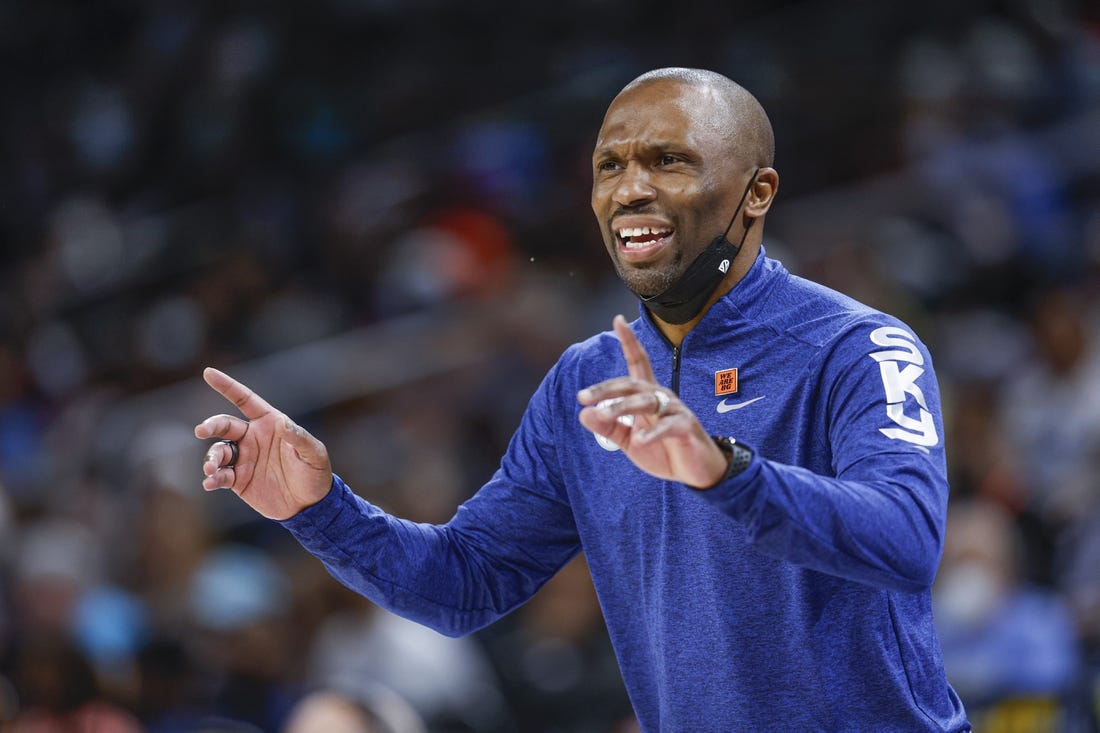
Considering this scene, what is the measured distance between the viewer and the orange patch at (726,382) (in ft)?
9.07

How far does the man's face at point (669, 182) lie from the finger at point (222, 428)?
0.74 meters

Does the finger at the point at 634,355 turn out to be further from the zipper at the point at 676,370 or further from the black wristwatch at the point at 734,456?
the zipper at the point at 676,370

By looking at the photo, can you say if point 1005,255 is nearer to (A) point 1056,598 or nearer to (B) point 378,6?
(A) point 1056,598

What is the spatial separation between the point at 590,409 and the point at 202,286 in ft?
22.0

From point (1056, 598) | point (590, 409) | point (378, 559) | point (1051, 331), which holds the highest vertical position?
point (590, 409)

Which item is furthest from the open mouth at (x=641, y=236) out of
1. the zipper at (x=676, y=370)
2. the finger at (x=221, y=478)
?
the finger at (x=221, y=478)

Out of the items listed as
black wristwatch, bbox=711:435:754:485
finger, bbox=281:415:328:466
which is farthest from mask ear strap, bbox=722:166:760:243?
finger, bbox=281:415:328:466

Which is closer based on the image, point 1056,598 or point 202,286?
point 1056,598

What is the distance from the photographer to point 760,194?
113 inches

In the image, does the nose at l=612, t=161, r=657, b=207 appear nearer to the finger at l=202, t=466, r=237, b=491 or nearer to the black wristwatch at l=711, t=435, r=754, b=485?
the black wristwatch at l=711, t=435, r=754, b=485

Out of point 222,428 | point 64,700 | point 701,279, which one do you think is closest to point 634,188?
point 701,279

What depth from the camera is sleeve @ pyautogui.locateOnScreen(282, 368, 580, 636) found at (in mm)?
2879

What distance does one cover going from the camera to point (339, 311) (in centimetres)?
839

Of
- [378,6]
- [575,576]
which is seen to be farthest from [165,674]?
[378,6]
